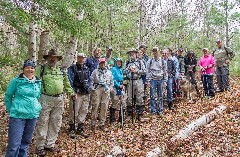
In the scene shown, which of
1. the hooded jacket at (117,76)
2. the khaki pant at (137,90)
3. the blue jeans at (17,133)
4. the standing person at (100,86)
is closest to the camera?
the blue jeans at (17,133)

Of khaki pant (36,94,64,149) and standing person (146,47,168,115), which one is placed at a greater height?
standing person (146,47,168,115)

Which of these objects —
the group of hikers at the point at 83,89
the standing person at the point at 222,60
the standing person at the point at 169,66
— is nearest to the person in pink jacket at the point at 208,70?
the group of hikers at the point at 83,89

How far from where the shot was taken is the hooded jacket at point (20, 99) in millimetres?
6289

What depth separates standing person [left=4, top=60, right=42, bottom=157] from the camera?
6.27 m

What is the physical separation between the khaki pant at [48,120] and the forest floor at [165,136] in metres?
0.39

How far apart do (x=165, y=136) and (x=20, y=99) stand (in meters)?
4.10

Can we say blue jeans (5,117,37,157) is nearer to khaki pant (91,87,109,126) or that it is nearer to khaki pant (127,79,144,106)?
khaki pant (91,87,109,126)

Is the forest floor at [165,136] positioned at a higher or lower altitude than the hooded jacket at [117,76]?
lower

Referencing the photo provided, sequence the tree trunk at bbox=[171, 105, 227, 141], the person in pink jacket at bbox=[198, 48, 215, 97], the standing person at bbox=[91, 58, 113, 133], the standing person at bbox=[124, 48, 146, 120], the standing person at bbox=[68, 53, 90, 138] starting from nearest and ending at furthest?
1. the tree trunk at bbox=[171, 105, 227, 141]
2. the standing person at bbox=[68, 53, 90, 138]
3. the standing person at bbox=[91, 58, 113, 133]
4. the standing person at bbox=[124, 48, 146, 120]
5. the person in pink jacket at bbox=[198, 48, 215, 97]

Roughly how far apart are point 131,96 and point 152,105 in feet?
2.83


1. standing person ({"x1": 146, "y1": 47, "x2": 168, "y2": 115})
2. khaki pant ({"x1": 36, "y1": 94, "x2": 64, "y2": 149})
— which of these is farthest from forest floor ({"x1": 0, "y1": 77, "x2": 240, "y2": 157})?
standing person ({"x1": 146, "y1": 47, "x2": 168, "y2": 115})

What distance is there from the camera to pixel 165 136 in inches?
340

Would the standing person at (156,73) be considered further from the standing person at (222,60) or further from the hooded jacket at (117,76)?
the standing person at (222,60)

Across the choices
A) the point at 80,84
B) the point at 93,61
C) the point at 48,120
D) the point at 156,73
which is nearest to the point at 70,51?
the point at 93,61
